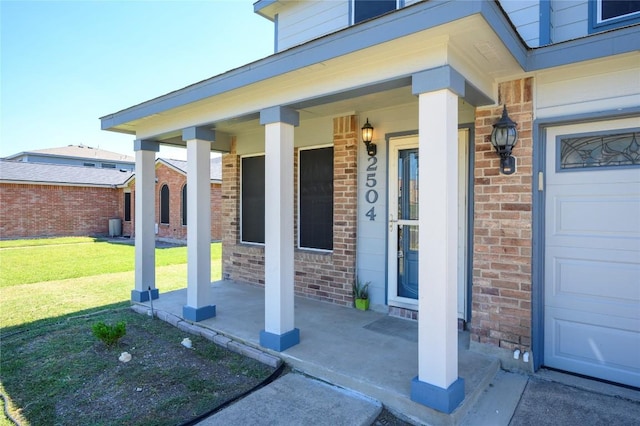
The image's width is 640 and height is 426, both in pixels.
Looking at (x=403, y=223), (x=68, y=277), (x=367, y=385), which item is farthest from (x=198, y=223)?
(x=68, y=277)

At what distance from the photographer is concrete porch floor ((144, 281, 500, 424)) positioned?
2.77 m

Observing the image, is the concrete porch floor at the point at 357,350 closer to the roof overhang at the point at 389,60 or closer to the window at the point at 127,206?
the roof overhang at the point at 389,60

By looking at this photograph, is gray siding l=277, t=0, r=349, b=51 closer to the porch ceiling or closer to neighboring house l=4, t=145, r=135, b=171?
the porch ceiling

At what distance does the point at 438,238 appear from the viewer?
2.52m

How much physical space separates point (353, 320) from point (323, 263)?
1.11 metres

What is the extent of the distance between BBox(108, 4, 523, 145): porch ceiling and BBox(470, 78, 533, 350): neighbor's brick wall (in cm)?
31

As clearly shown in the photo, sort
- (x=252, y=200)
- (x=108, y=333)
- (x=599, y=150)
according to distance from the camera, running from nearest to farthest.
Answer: (x=599, y=150) → (x=108, y=333) → (x=252, y=200)

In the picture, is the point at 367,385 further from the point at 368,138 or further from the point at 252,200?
the point at 252,200

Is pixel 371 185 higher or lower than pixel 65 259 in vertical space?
higher

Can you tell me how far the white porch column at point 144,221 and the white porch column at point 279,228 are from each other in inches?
111

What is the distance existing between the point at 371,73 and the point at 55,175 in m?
20.2

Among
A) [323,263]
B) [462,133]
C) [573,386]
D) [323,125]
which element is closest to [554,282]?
[573,386]

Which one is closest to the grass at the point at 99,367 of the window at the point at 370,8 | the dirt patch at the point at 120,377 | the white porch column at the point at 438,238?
the dirt patch at the point at 120,377

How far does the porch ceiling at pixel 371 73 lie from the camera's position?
2.49 metres
